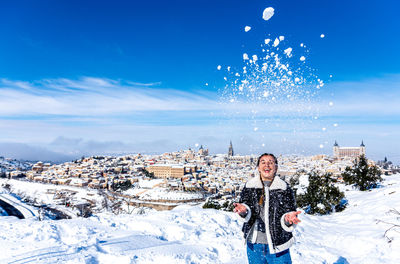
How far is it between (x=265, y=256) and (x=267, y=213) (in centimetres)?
46

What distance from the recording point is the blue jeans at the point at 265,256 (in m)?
2.31

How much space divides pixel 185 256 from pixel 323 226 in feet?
18.7

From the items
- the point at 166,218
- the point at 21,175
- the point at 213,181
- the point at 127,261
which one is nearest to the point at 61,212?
the point at 166,218

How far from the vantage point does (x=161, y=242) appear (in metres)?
4.11

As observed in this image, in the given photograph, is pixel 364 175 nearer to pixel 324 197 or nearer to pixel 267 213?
pixel 324 197

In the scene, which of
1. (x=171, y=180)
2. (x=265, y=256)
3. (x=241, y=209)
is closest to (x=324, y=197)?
(x=265, y=256)

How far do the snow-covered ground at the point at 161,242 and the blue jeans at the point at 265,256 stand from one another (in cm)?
128

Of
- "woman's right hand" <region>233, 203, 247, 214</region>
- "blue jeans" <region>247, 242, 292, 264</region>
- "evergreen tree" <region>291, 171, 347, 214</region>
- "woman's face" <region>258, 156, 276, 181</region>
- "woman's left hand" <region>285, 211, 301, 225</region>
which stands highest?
"woman's face" <region>258, 156, 276, 181</region>

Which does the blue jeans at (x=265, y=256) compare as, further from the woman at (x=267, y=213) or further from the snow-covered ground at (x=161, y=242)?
the snow-covered ground at (x=161, y=242)

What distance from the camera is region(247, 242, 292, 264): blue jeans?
231 cm

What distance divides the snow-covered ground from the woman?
1379mm

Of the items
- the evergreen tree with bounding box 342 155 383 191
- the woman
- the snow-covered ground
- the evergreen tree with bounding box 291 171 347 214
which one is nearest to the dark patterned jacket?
the woman

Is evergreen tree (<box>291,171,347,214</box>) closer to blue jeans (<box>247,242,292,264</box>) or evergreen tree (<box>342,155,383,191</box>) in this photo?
evergreen tree (<box>342,155,383,191</box>)

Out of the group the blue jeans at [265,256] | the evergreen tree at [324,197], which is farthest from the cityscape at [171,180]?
the blue jeans at [265,256]
